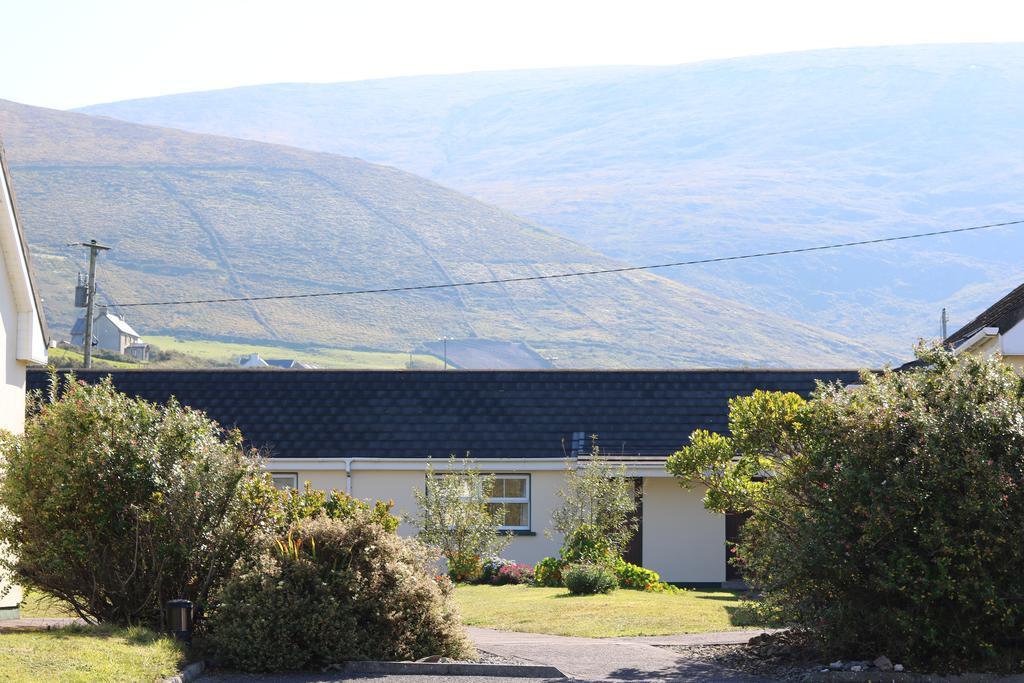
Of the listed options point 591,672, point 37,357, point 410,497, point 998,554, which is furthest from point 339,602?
point 410,497

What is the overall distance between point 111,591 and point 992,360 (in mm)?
9919

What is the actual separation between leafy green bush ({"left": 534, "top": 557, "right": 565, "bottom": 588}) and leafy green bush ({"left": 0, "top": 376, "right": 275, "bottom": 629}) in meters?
10.8

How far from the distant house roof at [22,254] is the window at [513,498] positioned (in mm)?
12170

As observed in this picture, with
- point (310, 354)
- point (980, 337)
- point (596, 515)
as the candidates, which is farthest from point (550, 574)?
point (310, 354)

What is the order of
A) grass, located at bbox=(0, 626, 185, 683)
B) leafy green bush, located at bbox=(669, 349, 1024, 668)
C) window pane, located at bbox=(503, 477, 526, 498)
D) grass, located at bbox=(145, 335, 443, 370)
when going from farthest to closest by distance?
1. grass, located at bbox=(145, 335, 443, 370)
2. window pane, located at bbox=(503, 477, 526, 498)
3. leafy green bush, located at bbox=(669, 349, 1024, 668)
4. grass, located at bbox=(0, 626, 185, 683)

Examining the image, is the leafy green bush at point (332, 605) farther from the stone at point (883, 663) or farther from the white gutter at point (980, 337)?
the white gutter at point (980, 337)

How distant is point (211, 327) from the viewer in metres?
160

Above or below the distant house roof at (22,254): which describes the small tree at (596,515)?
below

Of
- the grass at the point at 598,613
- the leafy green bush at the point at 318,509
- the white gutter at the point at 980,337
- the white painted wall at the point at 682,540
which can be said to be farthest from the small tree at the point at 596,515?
A: the leafy green bush at the point at 318,509

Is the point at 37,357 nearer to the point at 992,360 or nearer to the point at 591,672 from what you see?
the point at 591,672

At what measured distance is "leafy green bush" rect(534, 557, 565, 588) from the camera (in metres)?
24.9

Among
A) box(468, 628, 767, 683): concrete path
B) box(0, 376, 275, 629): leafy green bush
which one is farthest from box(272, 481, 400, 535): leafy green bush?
box(468, 628, 767, 683): concrete path

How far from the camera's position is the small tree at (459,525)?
85.8ft

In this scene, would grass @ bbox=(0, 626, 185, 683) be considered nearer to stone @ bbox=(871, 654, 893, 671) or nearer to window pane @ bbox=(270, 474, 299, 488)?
stone @ bbox=(871, 654, 893, 671)
